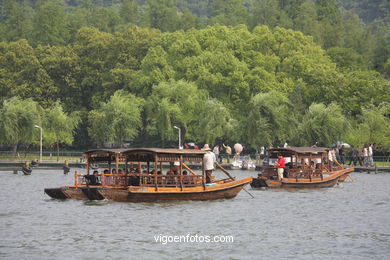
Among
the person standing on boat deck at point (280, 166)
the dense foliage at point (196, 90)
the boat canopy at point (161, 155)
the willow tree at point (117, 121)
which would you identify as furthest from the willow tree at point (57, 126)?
the boat canopy at point (161, 155)

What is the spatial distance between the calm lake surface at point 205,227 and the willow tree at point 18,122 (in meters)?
42.0

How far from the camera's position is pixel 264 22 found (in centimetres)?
13225

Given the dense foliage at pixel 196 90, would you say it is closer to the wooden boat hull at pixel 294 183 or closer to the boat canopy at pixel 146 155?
the wooden boat hull at pixel 294 183

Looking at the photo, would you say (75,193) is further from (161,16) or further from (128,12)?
(128,12)

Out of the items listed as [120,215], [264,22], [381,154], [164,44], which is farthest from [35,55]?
[120,215]

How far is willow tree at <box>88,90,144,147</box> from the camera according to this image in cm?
9075

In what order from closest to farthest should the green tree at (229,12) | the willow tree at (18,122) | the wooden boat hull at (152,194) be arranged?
the wooden boat hull at (152,194) < the willow tree at (18,122) < the green tree at (229,12)

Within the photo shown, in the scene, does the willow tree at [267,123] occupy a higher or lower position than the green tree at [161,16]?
lower

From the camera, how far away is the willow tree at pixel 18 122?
88.6 m

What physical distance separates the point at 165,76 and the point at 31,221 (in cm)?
6495

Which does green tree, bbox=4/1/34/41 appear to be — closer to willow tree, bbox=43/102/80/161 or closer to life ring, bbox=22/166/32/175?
willow tree, bbox=43/102/80/161

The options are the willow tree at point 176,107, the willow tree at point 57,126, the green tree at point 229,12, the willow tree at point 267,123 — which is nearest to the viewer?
the willow tree at point 267,123

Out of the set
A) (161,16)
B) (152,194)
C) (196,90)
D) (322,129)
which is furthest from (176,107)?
(161,16)

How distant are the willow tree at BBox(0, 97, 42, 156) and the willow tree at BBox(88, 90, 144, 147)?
7.15 metres
